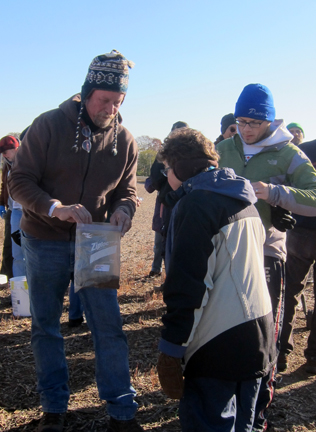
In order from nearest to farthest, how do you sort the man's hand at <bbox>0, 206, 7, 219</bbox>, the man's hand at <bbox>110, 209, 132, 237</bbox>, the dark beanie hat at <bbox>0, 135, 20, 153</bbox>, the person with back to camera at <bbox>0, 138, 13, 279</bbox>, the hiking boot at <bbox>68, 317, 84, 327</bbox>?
the man's hand at <bbox>110, 209, 132, 237</bbox>, the hiking boot at <bbox>68, 317, 84, 327</bbox>, the dark beanie hat at <bbox>0, 135, 20, 153</bbox>, the person with back to camera at <bbox>0, 138, 13, 279</bbox>, the man's hand at <bbox>0, 206, 7, 219</bbox>

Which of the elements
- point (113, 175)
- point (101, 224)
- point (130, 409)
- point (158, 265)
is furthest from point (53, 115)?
point (158, 265)

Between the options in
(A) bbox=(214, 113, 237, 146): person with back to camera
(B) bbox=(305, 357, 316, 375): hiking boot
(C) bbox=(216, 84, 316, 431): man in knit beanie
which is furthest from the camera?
(A) bbox=(214, 113, 237, 146): person with back to camera

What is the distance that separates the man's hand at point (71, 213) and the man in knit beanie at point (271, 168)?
1149 millimetres

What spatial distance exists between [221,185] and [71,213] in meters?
0.97

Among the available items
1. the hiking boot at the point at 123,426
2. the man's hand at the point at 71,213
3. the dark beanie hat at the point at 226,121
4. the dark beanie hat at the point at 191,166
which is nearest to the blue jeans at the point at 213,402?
the hiking boot at the point at 123,426

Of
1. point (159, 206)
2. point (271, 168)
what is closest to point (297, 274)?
point (271, 168)

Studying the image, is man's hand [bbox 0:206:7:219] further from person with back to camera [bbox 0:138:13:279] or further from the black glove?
the black glove

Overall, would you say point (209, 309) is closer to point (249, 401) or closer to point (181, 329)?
point (181, 329)

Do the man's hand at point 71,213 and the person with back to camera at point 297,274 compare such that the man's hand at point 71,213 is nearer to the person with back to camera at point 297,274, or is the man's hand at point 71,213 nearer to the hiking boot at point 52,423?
the hiking boot at point 52,423

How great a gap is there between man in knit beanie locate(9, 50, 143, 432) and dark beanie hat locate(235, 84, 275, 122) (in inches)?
31.3

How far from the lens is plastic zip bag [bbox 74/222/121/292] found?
272cm

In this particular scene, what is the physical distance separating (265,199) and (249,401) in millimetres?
1215

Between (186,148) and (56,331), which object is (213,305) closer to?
(186,148)

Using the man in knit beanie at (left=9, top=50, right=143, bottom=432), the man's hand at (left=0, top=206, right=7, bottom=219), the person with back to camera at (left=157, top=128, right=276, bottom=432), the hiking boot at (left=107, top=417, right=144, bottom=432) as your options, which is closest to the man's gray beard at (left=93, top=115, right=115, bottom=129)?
the man in knit beanie at (left=9, top=50, right=143, bottom=432)
